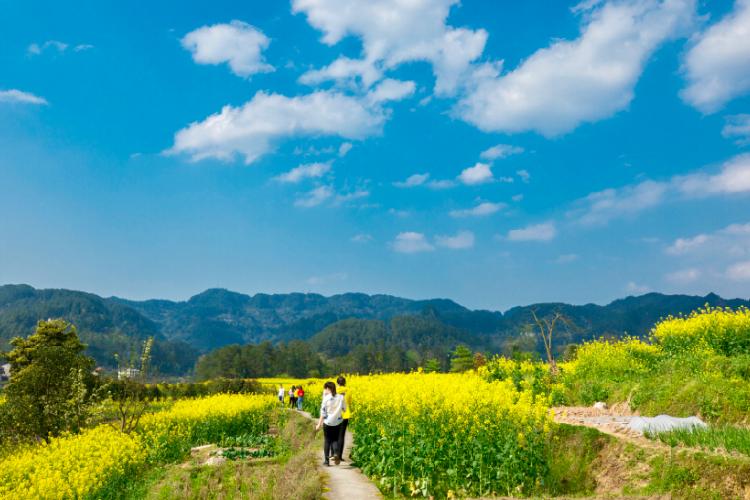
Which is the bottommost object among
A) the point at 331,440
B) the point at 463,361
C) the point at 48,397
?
the point at 463,361

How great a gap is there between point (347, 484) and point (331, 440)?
2060mm

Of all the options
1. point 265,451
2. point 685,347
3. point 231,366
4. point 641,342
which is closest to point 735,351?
point 685,347

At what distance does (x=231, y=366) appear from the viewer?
5428 inches

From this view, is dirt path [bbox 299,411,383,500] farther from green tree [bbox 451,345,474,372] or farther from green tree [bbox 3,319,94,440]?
green tree [bbox 451,345,474,372]

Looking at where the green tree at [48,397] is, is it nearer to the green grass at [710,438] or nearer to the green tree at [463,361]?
the green grass at [710,438]

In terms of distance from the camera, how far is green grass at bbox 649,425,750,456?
35.0ft

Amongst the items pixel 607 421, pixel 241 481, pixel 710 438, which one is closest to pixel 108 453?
pixel 241 481

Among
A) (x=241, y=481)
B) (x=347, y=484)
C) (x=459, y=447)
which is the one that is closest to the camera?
(x=459, y=447)

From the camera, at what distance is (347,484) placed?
39.3 ft

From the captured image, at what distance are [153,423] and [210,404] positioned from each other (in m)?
3.92

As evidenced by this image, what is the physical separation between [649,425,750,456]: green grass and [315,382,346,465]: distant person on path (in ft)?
24.8

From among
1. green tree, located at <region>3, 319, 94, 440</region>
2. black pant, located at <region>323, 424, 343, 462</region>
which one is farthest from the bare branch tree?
green tree, located at <region>3, 319, 94, 440</region>

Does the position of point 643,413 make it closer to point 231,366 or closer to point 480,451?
point 480,451

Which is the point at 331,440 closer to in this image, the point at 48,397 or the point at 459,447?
the point at 459,447
